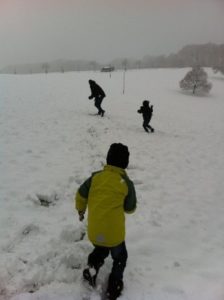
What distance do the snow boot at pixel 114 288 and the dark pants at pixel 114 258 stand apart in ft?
0.16

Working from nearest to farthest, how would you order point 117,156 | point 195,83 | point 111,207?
point 111,207 < point 117,156 < point 195,83

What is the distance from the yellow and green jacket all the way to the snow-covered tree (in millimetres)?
44973

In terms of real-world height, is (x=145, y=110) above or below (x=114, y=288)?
below

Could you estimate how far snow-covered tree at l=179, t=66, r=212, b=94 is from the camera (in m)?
48.7

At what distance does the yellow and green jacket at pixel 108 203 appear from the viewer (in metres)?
4.80

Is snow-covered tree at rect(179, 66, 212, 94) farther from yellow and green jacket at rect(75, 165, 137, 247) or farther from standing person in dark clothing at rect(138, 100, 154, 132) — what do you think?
yellow and green jacket at rect(75, 165, 137, 247)

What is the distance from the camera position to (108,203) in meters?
4.80

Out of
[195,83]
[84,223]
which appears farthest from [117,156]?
[195,83]

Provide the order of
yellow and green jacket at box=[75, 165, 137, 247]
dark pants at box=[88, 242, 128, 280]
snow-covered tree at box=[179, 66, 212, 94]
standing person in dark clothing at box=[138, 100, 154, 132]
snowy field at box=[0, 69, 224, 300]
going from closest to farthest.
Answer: yellow and green jacket at box=[75, 165, 137, 247], dark pants at box=[88, 242, 128, 280], snowy field at box=[0, 69, 224, 300], standing person in dark clothing at box=[138, 100, 154, 132], snow-covered tree at box=[179, 66, 212, 94]

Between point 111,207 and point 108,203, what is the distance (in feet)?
0.19

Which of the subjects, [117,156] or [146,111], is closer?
[117,156]

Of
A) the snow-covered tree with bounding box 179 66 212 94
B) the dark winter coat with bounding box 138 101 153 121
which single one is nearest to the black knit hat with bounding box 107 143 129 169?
the dark winter coat with bounding box 138 101 153 121

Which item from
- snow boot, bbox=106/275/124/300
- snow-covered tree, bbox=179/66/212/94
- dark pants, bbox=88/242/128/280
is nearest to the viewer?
snow boot, bbox=106/275/124/300

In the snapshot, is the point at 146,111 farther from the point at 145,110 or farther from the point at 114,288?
the point at 114,288
